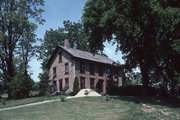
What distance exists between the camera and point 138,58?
32844 mm

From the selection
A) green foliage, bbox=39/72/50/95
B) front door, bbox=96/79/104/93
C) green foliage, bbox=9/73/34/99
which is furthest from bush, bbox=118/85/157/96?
green foliage, bbox=9/73/34/99

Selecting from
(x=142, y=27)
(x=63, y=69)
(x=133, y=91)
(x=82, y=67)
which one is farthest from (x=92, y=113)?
(x=63, y=69)

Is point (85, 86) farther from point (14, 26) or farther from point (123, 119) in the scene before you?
point (123, 119)

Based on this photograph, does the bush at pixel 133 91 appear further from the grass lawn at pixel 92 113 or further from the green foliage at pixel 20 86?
the grass lawn at pixel 92 113

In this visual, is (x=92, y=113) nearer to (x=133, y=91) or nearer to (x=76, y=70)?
(x=133, y=91)

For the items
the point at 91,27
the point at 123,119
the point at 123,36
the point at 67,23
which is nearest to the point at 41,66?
the point at 67,23

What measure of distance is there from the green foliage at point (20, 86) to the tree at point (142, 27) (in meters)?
13.2

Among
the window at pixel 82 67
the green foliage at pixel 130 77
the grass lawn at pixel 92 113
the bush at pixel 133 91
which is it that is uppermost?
the window at pixel 82 67

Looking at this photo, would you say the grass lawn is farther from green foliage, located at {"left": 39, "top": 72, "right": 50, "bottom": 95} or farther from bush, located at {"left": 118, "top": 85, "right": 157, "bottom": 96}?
green foliage, located at {"left": 39, "top": 72, "right": 50, "bottom": 95}

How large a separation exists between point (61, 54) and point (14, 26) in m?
10.1

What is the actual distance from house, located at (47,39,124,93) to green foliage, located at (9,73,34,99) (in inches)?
222

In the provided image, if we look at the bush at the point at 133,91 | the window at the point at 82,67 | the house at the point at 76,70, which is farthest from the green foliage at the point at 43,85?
the bush at the point at 133,91

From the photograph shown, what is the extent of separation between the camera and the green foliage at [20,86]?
3703cm

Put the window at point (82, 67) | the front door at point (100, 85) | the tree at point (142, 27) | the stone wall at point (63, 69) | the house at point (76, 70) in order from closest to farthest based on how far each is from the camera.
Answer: the tree at point (142, 27)
the stone wall at point (63, 69)
the house at point (76, 70)
the window at point (82, 67)
the front door at point (100, 85)
